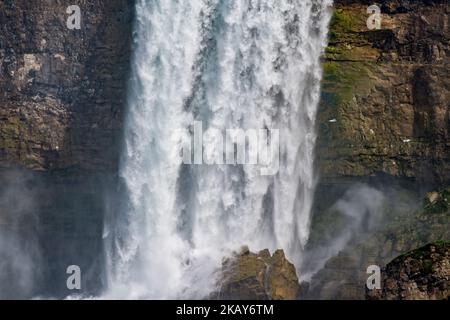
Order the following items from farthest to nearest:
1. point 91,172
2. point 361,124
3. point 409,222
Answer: point 91,172, point 361,124, point 409,222

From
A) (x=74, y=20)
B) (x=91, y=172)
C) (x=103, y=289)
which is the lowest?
(x=103, y=289)

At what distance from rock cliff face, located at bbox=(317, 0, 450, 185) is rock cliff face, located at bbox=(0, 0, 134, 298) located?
37.5ft

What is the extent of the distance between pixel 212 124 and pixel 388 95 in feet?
30.7

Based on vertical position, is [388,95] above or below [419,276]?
above

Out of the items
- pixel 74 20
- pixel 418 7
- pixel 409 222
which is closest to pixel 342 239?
pixel 409 222

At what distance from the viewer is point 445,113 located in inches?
3236

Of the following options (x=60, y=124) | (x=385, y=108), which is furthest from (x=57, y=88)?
(x=385, y=108)

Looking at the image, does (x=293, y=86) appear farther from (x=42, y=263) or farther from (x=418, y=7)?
(x=42, y=263)

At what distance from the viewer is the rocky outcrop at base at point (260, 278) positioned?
7219 centimetres

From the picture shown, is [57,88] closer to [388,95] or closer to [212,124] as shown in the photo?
[212,124]

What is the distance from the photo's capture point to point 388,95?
3263 inches

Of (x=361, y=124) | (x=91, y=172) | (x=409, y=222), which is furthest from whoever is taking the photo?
(x=91, y=172)

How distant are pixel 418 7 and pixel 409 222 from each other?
37.8 feet

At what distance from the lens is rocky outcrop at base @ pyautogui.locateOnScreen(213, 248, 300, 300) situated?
72.2 metres
